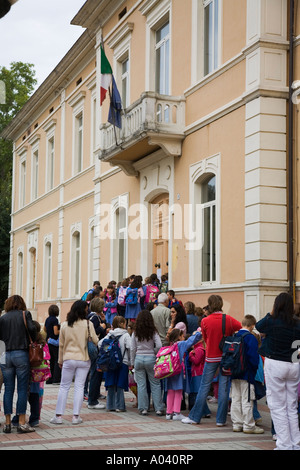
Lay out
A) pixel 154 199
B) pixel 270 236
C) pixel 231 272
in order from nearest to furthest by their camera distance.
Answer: pixel 270 236 → pixel 231 272 → pixel 154 199

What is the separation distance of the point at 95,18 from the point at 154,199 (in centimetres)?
773

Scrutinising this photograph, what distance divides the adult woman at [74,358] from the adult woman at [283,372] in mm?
3165

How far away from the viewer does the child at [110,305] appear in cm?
1600

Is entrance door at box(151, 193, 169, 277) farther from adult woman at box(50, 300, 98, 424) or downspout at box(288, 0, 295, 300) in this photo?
adult woman at box(50, 300, 98, 424)

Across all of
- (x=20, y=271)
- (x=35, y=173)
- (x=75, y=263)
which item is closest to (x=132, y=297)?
(x=75, y=263)

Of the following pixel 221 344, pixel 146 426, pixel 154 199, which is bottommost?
pixel 146 426

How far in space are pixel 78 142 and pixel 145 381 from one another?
693 inches

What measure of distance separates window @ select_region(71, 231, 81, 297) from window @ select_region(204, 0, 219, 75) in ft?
38.7

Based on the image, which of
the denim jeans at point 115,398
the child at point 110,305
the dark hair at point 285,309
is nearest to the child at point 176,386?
the denim jeans at point 115,398

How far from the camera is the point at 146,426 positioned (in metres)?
9.51

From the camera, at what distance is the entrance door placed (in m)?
17.9
